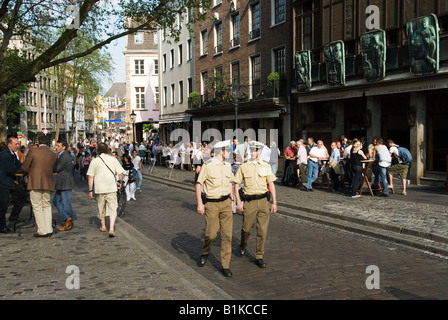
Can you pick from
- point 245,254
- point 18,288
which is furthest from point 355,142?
point 18,288

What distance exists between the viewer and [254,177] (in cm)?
626

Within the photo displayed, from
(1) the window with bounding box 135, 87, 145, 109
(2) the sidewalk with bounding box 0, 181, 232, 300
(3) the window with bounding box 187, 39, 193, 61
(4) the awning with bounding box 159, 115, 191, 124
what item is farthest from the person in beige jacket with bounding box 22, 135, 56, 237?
(1) the window with bounding box 135, 87, 145, 109

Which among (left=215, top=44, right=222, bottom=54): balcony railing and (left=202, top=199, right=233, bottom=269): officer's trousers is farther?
(left=215, top=44, right=222, bottom=54): balcony railing

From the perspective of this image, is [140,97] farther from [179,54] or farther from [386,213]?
[386,213]

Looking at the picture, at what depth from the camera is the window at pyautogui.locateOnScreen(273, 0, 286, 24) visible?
23.2 metres

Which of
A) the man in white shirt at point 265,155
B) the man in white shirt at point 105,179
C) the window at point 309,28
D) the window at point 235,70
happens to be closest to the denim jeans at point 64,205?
the man in white shirt at point 105,179

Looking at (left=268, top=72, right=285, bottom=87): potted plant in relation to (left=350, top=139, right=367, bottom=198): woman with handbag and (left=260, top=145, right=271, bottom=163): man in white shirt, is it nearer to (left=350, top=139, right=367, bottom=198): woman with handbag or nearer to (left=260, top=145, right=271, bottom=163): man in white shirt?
(left=260, top=145, right=271, bottom=163): man in white shirt

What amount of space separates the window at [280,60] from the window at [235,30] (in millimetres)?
4843

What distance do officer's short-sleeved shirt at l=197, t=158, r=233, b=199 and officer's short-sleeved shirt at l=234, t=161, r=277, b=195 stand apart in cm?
27

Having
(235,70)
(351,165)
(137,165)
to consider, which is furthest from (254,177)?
(235,70)

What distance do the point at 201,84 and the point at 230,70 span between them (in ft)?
18.0

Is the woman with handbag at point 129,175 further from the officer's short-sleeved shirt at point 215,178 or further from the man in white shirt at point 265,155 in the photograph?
the officer's short-sleeved shirt at point 215,178
